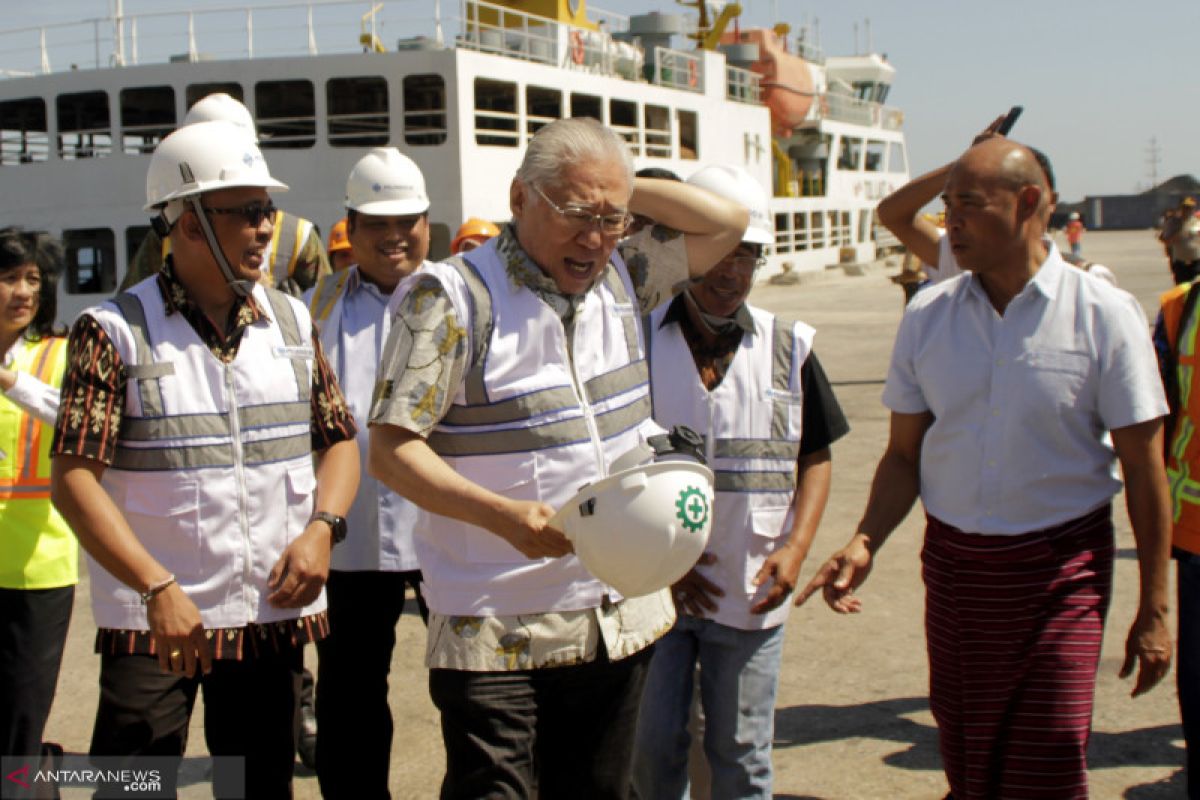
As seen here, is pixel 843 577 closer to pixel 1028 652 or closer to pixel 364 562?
pixel 1028 652

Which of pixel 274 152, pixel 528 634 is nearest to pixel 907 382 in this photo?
pixel 528 634

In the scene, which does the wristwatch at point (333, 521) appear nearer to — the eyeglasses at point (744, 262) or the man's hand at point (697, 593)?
the man's hand at point (697, 593)

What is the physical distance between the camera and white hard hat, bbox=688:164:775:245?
375 cm

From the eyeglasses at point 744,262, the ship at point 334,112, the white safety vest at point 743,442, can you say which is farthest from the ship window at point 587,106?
the white safety vest at point 743,442

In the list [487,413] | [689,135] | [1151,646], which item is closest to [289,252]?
[487,413]

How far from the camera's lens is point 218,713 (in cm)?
313

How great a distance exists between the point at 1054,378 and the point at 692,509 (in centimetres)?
114

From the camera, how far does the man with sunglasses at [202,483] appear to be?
2.88 meters

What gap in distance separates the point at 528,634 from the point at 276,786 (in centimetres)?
94

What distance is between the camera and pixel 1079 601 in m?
3.18

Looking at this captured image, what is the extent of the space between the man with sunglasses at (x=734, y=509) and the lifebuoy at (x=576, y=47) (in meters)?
26.0

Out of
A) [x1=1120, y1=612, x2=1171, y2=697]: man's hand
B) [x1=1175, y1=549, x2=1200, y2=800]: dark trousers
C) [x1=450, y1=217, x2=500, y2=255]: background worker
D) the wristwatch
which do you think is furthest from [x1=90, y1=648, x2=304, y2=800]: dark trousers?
[x1=450, y1=217, x2=500, y2=255]: background worker

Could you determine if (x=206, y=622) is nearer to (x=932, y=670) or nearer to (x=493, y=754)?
(x=493, y=754)

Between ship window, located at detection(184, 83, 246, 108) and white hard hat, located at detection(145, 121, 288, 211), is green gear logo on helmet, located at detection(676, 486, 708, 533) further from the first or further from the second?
ship window, located at detection(184, 83, 246, 108)
